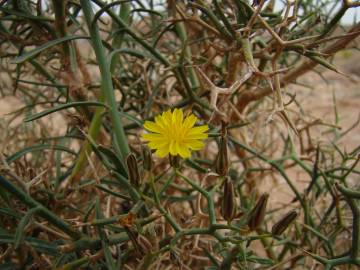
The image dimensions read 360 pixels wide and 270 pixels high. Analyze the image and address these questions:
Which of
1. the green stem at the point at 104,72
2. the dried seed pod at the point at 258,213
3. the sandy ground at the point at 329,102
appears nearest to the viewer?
the dried seed pod at the point at 258,213

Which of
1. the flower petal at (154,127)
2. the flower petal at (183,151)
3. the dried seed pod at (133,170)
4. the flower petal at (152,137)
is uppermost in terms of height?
the flower petal at (154,127)

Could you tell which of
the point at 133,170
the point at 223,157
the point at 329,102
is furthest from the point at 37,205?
Result: the point at 329,102

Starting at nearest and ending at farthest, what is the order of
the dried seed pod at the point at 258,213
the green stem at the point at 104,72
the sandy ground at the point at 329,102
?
the dried seed pod at the point at 258,213 < the green stem at the point at 104,72 < the sandy ground at the point at 329,102

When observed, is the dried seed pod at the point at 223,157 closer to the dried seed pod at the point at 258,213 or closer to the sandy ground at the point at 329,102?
the dried seed pod at the point at 258,213

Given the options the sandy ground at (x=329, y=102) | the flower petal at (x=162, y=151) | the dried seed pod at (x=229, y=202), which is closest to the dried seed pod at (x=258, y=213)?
the dried seed pod at (x=229, y=202)

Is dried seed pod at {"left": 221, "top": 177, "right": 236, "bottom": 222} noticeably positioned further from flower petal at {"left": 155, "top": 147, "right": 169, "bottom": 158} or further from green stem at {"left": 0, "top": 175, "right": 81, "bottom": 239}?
green stem at {"left": 0, "top": 175, "right": 81, "bottom": 239}

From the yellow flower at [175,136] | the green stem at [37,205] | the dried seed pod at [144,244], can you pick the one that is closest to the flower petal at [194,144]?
the yellow flower at [175,136]

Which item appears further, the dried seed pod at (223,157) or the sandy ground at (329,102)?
the sandy ground at (329,102)

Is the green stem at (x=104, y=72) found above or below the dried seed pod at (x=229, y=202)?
above
